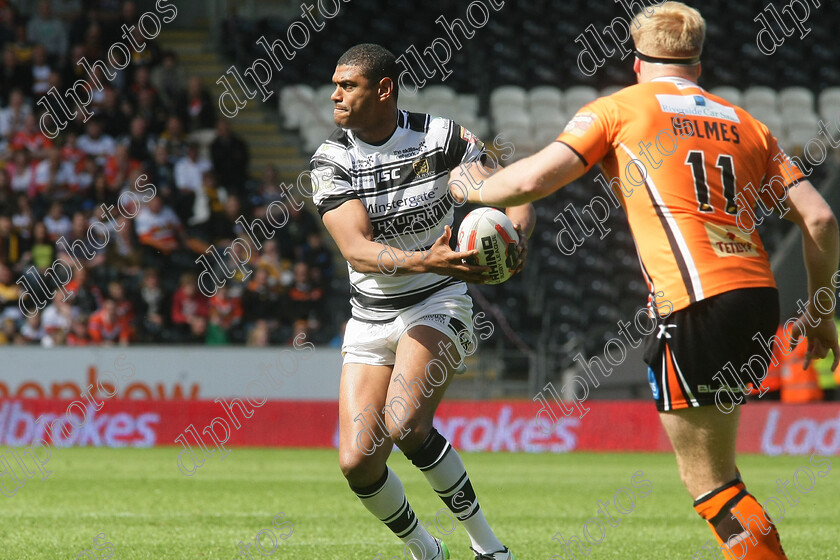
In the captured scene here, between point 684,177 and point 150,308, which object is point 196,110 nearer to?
point 150,308

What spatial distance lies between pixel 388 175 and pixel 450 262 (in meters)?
0.93

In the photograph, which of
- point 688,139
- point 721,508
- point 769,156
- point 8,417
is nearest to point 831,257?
point 769,156

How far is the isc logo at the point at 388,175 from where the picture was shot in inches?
217

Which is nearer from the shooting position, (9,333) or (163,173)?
(9,333)

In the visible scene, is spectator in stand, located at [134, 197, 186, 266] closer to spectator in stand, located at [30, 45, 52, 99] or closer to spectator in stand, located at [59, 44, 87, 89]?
spectator in stand, located at [59, 44, 87, 89]

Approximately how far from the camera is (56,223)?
17.0 meters

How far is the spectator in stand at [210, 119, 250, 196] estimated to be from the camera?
1869cm

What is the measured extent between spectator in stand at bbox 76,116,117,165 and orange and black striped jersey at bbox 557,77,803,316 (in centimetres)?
1556

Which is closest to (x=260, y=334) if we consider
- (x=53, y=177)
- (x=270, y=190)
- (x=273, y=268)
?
(x=273, y=268)

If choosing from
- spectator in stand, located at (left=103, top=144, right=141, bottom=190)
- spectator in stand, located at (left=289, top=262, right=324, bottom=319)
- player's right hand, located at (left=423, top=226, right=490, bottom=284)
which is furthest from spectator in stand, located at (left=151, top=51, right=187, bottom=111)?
player's right hand, located at (left=423, top=226, right=490, bottom=284)

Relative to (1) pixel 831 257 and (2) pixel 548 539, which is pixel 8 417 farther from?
(1) pixel 831 257

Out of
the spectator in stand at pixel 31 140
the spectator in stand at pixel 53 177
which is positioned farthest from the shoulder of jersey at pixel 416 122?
the spectator in stand at pixel 31 140

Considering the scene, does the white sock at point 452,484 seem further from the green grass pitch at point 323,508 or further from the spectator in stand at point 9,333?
the spectator in stand at point 9,333

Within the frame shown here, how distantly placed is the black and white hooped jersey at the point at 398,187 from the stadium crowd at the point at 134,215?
36.6ft
